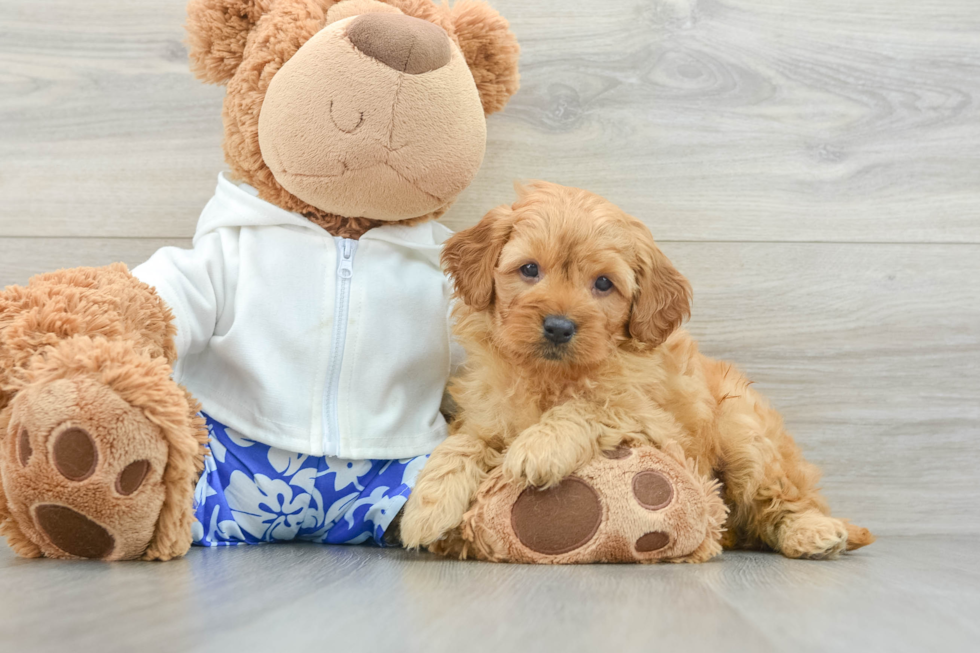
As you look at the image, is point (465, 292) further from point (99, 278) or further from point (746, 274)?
point (746, 274)

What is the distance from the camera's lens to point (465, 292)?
1389mm

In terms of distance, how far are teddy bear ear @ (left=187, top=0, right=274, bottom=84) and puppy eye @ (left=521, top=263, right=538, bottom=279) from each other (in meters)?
0.71

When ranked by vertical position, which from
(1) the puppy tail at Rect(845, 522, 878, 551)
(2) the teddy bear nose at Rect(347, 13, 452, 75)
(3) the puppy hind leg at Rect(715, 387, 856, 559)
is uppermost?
(2) the teddy bear nose at Rect(347, 13, 452, 75)

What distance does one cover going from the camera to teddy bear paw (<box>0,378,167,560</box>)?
1026mm

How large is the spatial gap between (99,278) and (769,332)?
4.92ft

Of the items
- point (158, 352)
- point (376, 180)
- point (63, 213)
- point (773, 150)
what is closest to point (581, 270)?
point (376, 180)

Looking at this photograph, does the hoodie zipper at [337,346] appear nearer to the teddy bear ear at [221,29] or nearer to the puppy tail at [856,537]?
the teddy bear ear at [221,29]

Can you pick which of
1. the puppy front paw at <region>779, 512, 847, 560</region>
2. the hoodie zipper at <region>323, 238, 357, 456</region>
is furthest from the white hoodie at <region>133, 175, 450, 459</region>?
the puppy front paw at <region>779, 512, 847, 560</region>

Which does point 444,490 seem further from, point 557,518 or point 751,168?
point 751,168

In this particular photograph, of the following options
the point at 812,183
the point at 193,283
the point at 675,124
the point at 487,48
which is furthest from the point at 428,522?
the point at 812,183

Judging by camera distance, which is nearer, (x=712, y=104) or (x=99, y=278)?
(x=99, y=278)

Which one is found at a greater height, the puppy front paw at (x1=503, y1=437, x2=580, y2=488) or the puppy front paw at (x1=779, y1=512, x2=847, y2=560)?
the puppy front paw at (x1=503, y1=437, x2=580, y2=488)

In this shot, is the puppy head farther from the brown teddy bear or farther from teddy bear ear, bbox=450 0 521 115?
teddy bear ear, bbox=450 0 521 115

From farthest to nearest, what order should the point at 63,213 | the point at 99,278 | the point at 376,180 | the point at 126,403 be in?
the point at 63,213
the point at 376,180
the point at 99,278
the point at 126,403
